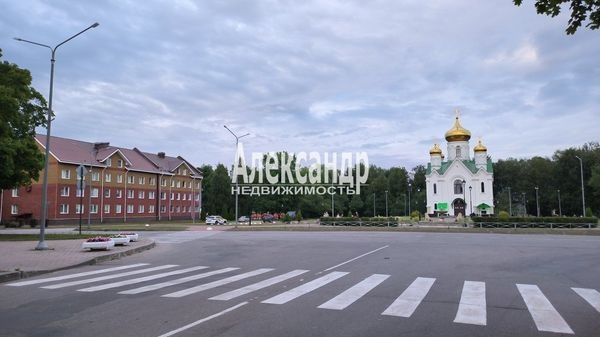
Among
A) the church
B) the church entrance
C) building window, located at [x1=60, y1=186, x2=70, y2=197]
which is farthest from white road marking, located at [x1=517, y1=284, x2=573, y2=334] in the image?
the church entrance

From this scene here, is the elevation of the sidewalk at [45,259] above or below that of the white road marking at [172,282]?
above

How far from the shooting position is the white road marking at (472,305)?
7566 millimetres

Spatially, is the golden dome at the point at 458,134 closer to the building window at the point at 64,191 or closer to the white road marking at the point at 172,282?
the building window at the point at 64,191

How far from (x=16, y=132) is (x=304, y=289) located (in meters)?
29.7

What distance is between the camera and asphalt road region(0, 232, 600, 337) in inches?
275

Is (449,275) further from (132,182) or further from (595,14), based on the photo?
(132,182)

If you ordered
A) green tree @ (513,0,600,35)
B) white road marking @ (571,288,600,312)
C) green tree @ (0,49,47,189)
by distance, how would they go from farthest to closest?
green tree @ (0,49,47,189), white road marking @ (571,288,600,312), green tree @ (513,0,600,35)

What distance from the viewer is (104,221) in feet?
217

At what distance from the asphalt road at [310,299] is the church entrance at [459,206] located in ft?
224

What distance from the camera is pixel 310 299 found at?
30.3 ft

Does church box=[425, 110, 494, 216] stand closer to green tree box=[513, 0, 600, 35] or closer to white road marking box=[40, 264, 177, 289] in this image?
white road marking box=[40, 264, 177, 289]

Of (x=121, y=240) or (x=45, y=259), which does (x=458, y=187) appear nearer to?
(x=121, y=240)

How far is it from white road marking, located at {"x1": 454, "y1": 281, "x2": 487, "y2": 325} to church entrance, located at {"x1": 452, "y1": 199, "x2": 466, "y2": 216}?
7453 centimetres

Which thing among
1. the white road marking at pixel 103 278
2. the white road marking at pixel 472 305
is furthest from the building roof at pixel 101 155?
the white road marking at pixel 472 305
